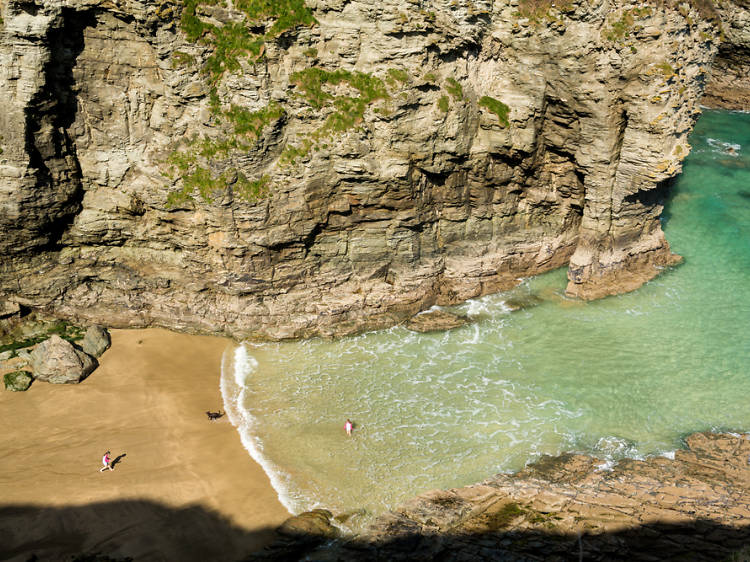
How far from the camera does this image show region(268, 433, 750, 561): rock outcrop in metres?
21.5

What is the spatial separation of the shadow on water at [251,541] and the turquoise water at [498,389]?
221cm

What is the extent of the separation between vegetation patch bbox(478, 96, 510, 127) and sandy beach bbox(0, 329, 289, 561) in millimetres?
19550

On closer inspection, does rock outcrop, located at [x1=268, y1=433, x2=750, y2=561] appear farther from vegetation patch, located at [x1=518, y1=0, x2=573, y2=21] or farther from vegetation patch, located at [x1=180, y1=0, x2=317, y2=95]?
vegetation patch, located at [x1=518, y1=0, x2=573, y2=21]

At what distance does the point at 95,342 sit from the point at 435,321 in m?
18.2

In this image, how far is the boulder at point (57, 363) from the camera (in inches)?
1220

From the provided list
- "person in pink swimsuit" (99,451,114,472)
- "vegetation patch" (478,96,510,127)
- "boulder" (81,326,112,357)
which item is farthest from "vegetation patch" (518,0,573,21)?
"person in pink swimsuit" (99,451,114,472)

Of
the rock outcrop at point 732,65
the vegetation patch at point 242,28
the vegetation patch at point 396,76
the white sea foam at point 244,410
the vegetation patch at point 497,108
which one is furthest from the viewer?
the rock outcrop at point 732,65

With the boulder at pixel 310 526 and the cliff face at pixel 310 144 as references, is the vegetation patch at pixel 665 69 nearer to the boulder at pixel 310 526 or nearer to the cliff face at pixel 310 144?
the cliff face at pixel 310 144

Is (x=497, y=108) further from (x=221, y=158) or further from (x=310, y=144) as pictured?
(x=221, y=158)

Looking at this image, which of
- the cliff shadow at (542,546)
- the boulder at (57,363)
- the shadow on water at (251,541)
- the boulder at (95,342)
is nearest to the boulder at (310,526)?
the shadow on water at (251,541)

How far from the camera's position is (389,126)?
104ft

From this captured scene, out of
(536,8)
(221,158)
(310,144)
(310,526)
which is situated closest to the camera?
(310,526)

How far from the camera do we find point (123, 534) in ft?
79.4

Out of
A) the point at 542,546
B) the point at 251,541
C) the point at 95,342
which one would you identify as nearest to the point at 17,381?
the point at 95,342
